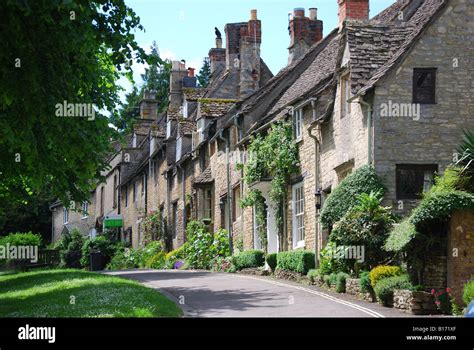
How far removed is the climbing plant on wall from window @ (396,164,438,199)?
703 cm

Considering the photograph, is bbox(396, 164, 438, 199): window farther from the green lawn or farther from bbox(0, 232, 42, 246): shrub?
bbox(0, 232, 42, 246): shrub

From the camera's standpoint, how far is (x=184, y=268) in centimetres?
3956

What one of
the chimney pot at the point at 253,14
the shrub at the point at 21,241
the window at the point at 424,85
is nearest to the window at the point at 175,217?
the shrub at the point at 21,241

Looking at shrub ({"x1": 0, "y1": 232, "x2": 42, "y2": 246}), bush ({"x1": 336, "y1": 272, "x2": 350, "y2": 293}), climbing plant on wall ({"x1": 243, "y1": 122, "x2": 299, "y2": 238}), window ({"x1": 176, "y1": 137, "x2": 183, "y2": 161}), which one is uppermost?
window ({"x1": 176, "y1": 137, "x2": 183, "y2": 161})

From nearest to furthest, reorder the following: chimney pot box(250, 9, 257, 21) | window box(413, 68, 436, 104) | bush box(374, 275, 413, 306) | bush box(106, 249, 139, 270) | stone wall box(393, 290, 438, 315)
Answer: stone wall box(393, 290, 438, 315), bush box(374, 275, 413, 306), window box(413, 68, 436, 104), chimney pot box(250, 9, 257, 21), bush box(106, 249, 139, 270)

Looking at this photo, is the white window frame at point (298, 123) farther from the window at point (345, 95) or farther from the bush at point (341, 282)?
the bush at point (341, 282)

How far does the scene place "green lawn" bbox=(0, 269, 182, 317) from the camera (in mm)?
16516

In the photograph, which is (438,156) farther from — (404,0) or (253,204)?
(253,204)

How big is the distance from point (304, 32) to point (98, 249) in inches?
747

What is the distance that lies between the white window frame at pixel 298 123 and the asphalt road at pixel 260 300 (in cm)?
573

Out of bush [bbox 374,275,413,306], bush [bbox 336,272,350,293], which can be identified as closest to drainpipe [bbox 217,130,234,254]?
bush [bbox 336,272,350,293]

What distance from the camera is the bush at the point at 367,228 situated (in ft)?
73.2

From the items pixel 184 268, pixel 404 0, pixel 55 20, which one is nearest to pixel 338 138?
pixel 404 0
